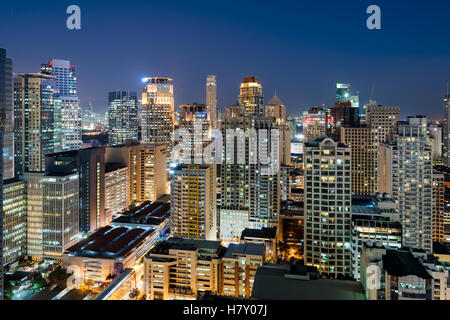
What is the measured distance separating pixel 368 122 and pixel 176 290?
17148 millimetres

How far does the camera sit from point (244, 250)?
1140cm

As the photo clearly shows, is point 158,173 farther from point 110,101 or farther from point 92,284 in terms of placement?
point 110,101

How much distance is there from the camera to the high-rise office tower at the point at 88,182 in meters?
16.2

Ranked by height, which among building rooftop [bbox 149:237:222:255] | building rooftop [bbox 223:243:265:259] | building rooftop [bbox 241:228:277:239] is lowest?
building rooftop [bbox 241:228:277:239]

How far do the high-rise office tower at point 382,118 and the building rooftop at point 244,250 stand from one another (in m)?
13.2

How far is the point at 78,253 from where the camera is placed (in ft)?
42.8

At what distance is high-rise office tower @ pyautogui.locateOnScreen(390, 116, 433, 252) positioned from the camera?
12391 mm

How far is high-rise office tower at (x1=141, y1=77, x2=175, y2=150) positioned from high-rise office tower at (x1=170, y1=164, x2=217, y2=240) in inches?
615

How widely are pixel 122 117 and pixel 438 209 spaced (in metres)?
31.3

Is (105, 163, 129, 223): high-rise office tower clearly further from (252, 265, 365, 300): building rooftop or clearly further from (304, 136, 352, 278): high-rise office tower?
(252, 265, 365, 300): building rooftop

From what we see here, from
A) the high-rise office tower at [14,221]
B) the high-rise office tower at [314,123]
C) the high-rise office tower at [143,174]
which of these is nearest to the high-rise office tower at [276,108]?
the high-rise office tower at [314,123]

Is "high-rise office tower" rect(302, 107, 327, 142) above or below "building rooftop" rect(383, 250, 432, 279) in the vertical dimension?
above

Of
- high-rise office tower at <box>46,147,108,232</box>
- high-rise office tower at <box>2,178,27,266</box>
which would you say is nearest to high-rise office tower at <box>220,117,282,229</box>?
high-rise office tower at <box>46,147,108,232</box>

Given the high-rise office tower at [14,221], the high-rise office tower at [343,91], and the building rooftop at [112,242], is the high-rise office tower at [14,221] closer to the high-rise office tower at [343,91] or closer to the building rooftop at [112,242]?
the building rooftop at [112,242]
